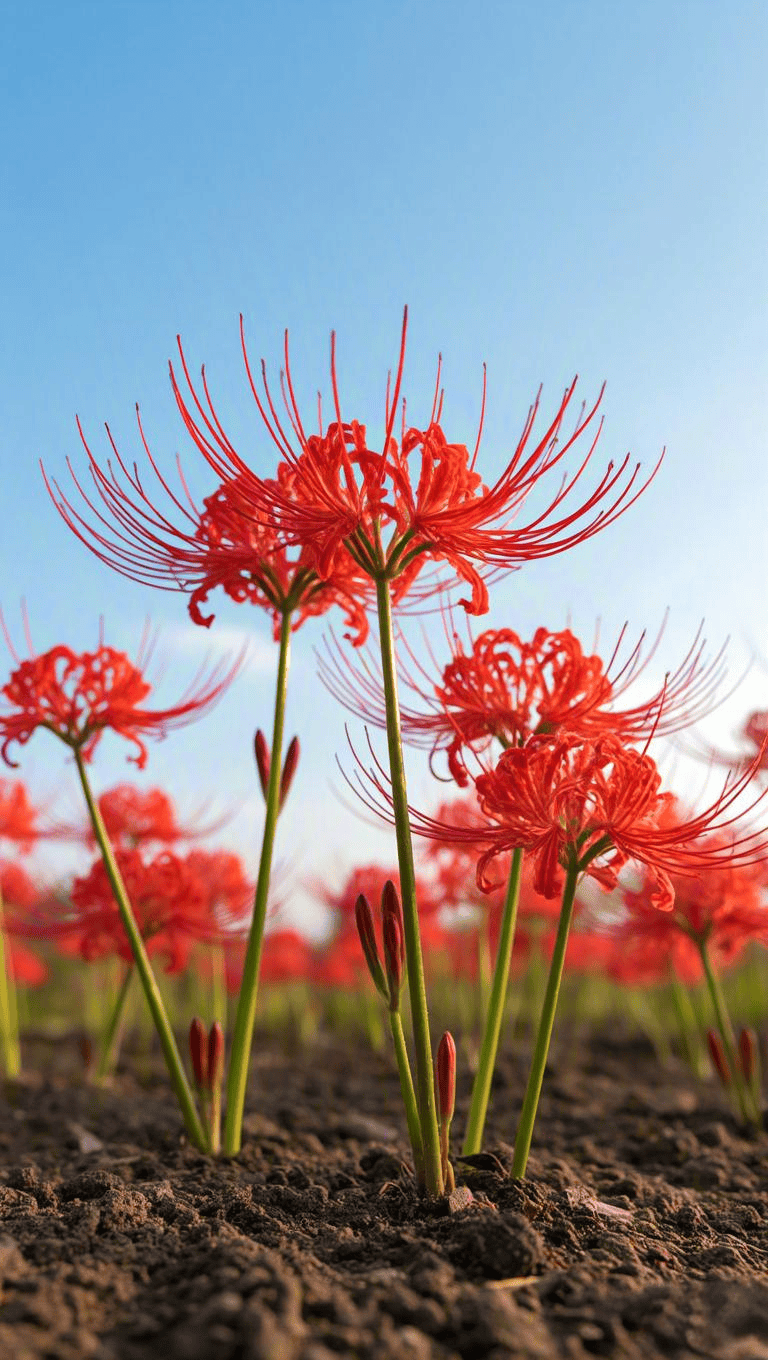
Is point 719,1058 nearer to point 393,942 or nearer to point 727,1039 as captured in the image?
point 727,1039

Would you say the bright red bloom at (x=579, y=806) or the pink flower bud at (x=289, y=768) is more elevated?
the pink flower bud at (x=289, y=768)

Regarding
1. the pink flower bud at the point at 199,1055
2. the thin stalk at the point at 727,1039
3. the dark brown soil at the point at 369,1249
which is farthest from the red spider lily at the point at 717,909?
the pink flower bud at the point at 199,1055

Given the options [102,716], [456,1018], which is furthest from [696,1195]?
[456,1018]

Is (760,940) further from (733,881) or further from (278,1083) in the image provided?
(278,1083)

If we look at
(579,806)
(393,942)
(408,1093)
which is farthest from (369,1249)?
(579,806)

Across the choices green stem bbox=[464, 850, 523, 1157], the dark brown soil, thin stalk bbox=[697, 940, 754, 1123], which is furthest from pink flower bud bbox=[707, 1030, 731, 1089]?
green stem bbox=[464, 850, 523, 1157]

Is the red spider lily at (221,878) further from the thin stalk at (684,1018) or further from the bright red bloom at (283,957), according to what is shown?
the bright red bloom at (283,957)
